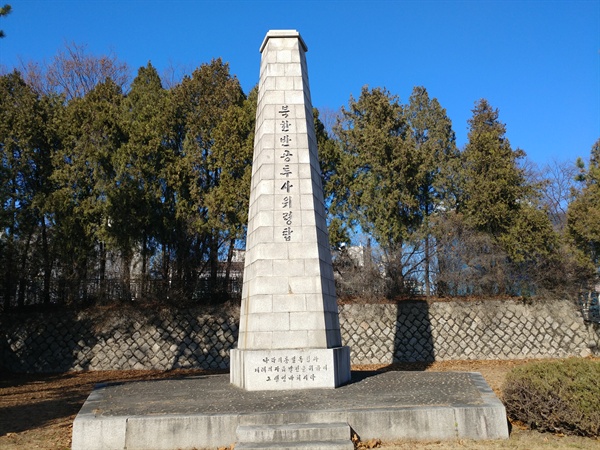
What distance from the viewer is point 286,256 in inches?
363

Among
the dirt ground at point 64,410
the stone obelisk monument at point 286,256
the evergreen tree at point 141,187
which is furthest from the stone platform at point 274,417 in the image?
the evergreen tree at point 141,187

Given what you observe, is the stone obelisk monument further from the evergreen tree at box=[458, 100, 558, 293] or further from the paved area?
the evergreen tree at box=[458, 100, 558, 293]

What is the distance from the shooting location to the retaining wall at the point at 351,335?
16172 millimetres

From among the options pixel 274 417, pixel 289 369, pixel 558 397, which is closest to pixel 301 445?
pixel 274 417

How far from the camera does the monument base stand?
8.52 m

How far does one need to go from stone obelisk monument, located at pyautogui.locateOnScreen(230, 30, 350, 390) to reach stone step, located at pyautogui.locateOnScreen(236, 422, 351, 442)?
233 cm

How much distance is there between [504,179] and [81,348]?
15.7m

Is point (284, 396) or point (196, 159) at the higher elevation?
point (196, 159)

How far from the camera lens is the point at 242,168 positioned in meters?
17.6

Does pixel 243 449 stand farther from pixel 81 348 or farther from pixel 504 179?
pixel 504 179

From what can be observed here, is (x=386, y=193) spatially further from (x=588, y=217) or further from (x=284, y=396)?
(x=284, y=396)

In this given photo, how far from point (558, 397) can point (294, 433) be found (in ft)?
11.5

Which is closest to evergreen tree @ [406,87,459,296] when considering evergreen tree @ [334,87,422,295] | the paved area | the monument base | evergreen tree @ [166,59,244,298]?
evergreen tree @ [334,87,422,295]

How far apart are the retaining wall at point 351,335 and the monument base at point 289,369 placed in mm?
8506
